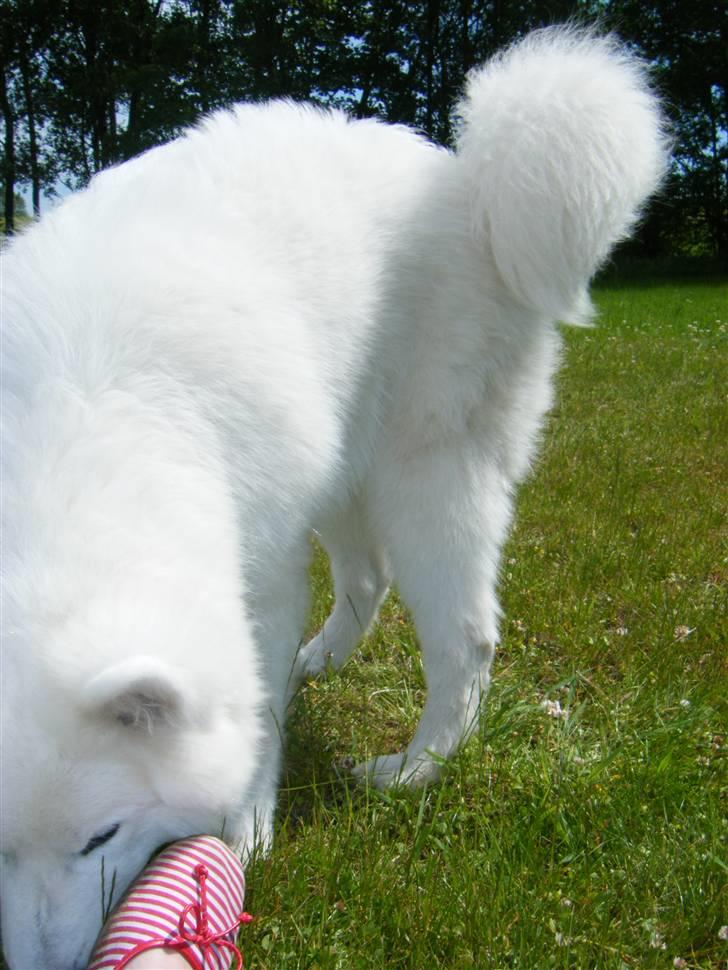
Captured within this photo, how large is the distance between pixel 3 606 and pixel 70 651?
0.19m

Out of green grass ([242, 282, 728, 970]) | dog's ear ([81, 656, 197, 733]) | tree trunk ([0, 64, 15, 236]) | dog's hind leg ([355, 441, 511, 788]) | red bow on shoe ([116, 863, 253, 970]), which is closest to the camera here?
dog's ear ([81, 656, 197, 733])

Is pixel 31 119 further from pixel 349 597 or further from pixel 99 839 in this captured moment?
pixel 99 839

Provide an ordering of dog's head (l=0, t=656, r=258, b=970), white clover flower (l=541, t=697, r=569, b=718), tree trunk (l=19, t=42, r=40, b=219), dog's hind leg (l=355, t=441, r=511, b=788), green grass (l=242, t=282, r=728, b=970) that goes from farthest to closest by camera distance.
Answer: tree trunk (l=19, t=42, r=40, b=219) → white clover flower (l=541, t=697, r=569, b=718) → dog's hind leg (l=355, t=441, r=511, b=788) → green grass (l=242, t=282, r=728, b=970) → dog's head (l=0, t=656, r=258, b=970)

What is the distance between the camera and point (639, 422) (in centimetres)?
610

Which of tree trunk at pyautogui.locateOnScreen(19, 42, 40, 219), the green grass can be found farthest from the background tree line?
the green grass

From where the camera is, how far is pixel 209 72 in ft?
86.2

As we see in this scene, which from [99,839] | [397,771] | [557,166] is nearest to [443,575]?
[397,771]

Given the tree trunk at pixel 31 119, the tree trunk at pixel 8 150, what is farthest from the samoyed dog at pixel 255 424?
the tree trunk at pixel 31 119

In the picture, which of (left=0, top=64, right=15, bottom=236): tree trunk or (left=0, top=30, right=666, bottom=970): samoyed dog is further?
(left=0, top=64, right=15, bottom=236): tree trunk

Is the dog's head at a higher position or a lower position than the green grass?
higher

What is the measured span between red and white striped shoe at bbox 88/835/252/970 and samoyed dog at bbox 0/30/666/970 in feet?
0.14

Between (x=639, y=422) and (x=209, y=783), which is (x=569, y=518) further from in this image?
(x=209, y=783)

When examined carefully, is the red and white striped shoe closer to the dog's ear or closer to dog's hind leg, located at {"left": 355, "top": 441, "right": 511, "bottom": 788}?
the dog's ear

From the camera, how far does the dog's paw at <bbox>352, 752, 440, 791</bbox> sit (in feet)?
8.43
